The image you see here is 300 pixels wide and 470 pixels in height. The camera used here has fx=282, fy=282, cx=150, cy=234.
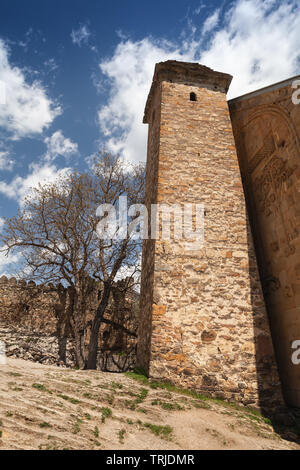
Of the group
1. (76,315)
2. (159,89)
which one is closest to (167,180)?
(159,89)

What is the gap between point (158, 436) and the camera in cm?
394

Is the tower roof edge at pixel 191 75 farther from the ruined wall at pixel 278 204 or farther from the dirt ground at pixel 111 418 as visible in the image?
the dirt ground at pixel 111 418

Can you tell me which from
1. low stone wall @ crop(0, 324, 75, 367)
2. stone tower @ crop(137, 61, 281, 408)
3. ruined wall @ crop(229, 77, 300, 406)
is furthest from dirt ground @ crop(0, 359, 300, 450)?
low stone wall @ crop(0, 324, 75, 367)

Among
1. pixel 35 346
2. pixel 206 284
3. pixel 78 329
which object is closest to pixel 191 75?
pixel 206 284

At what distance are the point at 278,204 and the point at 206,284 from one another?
2654 millimetres

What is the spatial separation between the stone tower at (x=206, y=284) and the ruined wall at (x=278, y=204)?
17.8 inches

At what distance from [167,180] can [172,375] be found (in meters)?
4.64

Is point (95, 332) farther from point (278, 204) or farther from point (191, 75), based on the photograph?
point (191, 75)

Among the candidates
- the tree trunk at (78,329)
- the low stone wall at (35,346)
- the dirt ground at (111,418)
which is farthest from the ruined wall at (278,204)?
the low stone wall at (35,346)

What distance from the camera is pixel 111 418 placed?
4152 mm

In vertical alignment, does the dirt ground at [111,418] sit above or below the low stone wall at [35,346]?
below

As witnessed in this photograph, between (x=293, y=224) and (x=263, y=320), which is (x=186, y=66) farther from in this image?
(x=263, y=320)

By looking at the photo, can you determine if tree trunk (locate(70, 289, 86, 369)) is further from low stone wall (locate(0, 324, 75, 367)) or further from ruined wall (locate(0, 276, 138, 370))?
low stone wall (locate(0, 324, 75, 367))

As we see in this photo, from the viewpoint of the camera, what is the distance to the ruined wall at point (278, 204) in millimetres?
6039
